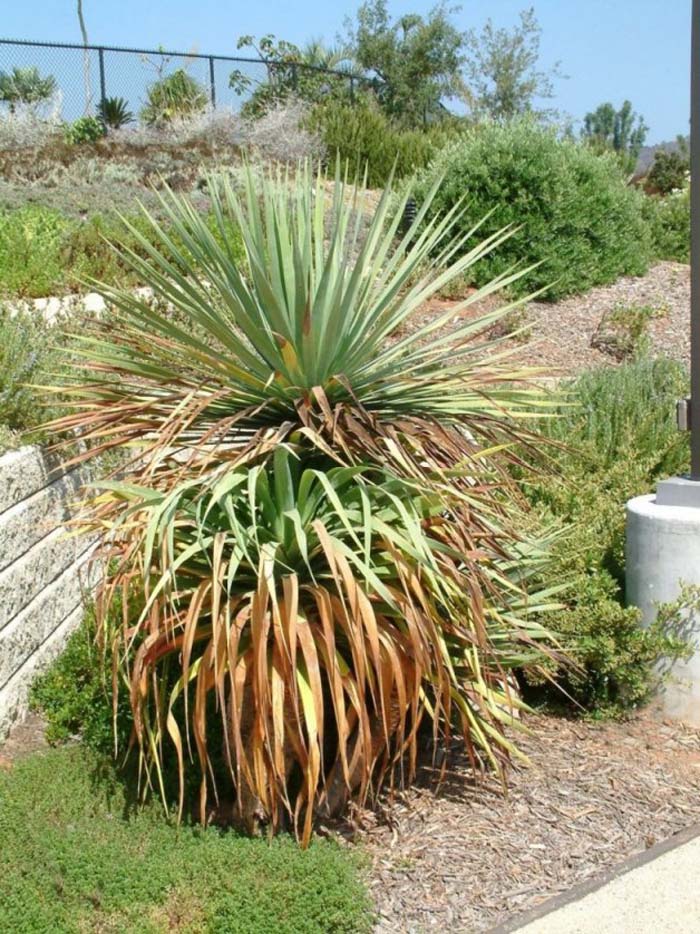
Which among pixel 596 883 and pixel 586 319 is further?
pixel 586 319

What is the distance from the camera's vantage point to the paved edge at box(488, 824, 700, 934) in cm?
383

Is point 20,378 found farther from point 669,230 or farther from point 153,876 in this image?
point 669,230

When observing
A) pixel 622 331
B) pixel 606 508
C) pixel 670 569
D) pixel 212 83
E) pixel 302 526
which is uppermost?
pixel 212 83

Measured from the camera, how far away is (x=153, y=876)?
3.81 meters

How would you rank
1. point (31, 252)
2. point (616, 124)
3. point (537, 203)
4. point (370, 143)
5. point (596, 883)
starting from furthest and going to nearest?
point (616, 124), point (370, 143), point (537, 203), point (31, 252), point (596, 883)

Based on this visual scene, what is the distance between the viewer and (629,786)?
4.75 m

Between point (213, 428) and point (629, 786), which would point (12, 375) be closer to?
point (213, 428)

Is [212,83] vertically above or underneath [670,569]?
above

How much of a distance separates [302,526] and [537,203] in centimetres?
933

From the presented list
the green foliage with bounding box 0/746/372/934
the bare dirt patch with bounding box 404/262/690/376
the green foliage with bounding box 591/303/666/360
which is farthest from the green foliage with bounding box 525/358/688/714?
the green foliage with bounding box 591/303/666/360

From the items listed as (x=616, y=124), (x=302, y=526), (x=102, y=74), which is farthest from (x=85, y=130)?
(x=616, y=124)

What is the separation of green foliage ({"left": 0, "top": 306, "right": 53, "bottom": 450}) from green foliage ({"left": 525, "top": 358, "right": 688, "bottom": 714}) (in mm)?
2528

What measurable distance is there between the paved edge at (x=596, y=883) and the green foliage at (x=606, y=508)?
1.02 metres

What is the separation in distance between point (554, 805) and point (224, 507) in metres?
1.80
